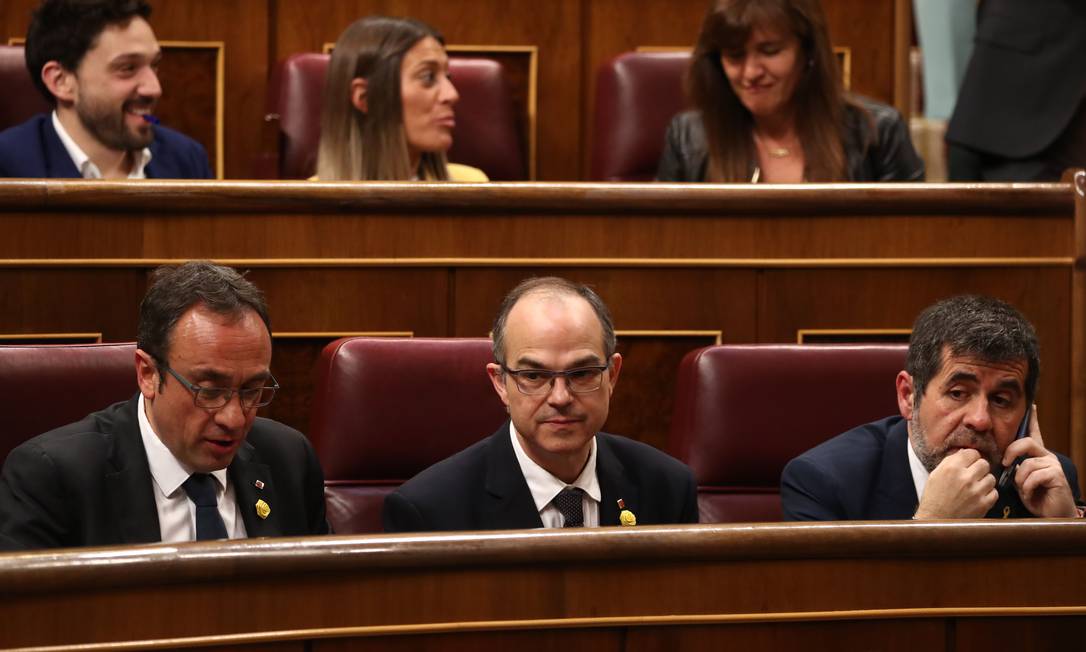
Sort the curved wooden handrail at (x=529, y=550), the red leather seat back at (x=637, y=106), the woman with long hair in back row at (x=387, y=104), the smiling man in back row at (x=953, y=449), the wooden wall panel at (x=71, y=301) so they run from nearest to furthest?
1. the curved wooden handrail at (x=529, y=550)
2. the smiling man in back row at (x=953, y=449)
3. the wooden wall panel at (x=71, y=301)
4. the woman with long hair in back row at (x=387, y=104)
5. the red leather seat back at (x=637, y=106)

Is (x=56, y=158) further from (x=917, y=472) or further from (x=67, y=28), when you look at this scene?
(x=917, y=472)

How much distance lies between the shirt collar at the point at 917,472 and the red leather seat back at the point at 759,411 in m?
0.07

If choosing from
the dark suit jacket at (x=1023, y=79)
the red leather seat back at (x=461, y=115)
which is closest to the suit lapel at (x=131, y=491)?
the red leather seat back at (x=461, y=115)

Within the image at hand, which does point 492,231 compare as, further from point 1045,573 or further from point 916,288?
point 1045,573

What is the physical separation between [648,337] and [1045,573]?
19.0 inches

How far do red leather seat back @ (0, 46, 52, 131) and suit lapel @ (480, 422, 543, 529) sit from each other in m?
0.77

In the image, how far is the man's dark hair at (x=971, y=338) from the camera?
0.94 m

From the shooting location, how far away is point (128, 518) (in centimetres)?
85

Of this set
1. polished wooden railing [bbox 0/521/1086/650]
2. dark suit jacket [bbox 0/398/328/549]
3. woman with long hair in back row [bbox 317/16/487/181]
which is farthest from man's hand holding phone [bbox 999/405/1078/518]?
woman with long hair in back row [bbox 317/16/487/181]

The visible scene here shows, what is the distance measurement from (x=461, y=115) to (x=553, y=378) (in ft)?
2.35

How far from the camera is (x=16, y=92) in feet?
4.85

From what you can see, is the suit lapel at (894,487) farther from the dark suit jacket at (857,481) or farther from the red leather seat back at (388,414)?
the red leather seat back at (388,414)

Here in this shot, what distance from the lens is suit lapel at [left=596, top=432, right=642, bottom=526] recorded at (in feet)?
3.04

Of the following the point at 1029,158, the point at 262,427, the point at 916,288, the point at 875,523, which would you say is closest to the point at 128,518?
the point at 262,427
